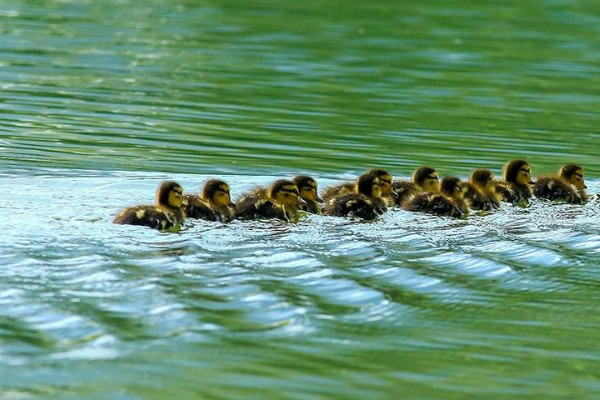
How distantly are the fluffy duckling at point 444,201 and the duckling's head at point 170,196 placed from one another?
1431 mm

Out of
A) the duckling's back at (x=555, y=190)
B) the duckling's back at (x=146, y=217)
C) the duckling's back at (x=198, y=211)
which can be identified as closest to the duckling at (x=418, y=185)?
the duckling's back at (x=555, y=190)

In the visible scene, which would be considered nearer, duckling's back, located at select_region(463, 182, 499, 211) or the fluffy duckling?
the fluffy duckling

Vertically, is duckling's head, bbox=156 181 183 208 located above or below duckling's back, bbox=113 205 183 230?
above

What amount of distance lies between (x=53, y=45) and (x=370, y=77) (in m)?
3.47

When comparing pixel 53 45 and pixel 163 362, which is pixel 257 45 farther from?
pixel 163 362

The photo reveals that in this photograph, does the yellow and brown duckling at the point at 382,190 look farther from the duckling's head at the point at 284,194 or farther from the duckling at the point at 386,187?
the duckling's head at the point at 284,194

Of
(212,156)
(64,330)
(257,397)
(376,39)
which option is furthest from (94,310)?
(376,39)

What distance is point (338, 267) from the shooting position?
6477mm

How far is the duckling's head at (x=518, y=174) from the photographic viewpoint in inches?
352

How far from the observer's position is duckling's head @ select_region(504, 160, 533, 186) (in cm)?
893

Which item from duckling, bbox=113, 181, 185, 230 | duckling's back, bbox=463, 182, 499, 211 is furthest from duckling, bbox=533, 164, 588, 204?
duckling, bbox=113, 181, 185, 230

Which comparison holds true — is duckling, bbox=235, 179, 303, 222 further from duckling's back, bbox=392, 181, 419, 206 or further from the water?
duckling's back, bbox=392, 181, 419, 206

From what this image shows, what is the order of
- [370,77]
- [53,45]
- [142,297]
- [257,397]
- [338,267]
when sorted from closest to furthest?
[257,397], [142,297], [338,267], [370,77], [53,45]

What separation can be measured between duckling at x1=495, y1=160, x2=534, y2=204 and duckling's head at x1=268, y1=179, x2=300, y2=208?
1497mm
